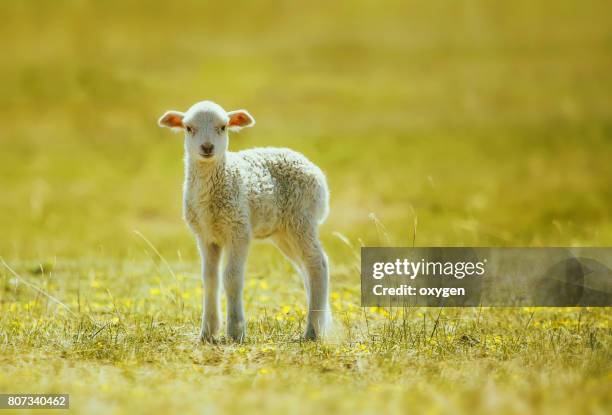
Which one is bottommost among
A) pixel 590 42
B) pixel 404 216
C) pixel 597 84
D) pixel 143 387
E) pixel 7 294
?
pixel 143 387

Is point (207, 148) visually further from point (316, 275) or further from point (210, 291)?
point (316, 275)

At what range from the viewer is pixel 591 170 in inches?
1109

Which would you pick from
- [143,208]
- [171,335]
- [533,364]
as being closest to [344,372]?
[533,364]

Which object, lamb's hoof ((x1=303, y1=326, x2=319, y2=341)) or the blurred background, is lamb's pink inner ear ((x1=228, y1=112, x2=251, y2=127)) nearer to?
lamb's hoof ((x1=303, y1=326, x2=319, y2=341))

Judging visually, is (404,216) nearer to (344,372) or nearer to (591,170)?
(591,170)

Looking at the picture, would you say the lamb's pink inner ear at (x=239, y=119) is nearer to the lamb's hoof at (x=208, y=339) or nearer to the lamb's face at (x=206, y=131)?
the lamb's face at (x=206, y=131)

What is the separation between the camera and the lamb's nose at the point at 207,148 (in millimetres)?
8258

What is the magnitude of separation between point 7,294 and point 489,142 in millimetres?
23348

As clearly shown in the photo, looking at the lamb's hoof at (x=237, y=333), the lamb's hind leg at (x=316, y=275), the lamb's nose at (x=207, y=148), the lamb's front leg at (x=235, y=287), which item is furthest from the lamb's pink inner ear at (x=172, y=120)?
the lamb's hoof at (x=237, y=333)

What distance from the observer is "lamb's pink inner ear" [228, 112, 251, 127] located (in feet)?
29.0

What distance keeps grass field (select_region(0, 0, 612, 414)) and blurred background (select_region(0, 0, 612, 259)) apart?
147 mm

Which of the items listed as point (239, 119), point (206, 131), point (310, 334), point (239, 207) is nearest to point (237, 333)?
point (310, 334)

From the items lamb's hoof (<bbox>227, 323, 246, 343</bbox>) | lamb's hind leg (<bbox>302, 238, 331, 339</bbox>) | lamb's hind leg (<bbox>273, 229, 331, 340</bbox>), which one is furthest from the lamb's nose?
lamb's hoof (<bbox>227, 323, 246, 343</bbox>)

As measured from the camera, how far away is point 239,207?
8.46 m
